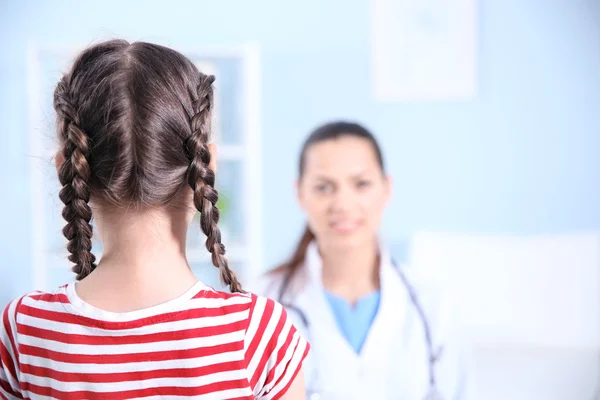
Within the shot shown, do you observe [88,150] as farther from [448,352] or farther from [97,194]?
[448,352]

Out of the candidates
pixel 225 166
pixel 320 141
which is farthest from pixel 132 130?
pixel 225 166

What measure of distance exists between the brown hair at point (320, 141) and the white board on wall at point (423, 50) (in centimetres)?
70

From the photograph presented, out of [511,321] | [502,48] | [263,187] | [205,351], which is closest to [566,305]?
[511,321]

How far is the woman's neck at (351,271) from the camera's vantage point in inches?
58.2

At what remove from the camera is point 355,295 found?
148cm

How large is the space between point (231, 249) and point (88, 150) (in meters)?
1.53

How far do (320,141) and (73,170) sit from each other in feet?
2.91

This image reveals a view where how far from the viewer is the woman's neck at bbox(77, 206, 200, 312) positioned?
0.63 metres

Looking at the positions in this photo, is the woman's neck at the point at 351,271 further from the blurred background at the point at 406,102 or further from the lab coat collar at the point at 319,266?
the blurred background at the point at 406,102

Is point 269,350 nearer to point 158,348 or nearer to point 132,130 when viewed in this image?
point 158,348

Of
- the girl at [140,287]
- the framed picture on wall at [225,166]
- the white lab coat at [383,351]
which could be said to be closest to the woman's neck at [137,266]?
the girl at [140,287]

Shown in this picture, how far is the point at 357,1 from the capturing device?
6.99 feet

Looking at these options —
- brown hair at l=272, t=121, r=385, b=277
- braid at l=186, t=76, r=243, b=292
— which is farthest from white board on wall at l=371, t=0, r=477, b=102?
braid at l=186, t=76, r=243, b=292

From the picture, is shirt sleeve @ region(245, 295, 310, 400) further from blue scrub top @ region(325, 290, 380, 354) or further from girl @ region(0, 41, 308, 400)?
blue scrub top @ region(325, 290, 380, 354)
